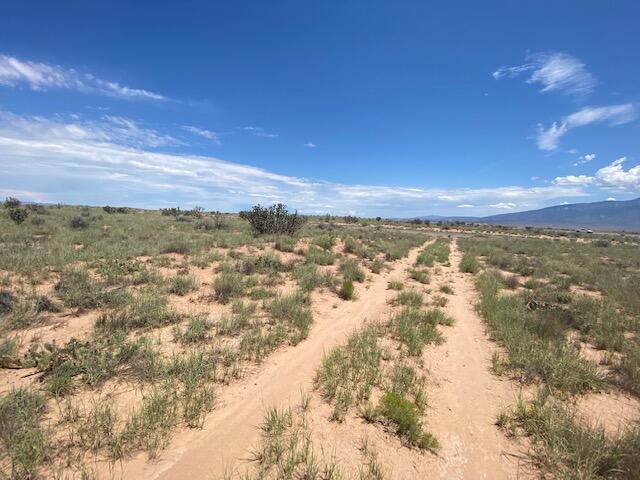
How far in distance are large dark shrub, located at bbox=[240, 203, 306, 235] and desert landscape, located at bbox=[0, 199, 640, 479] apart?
11346 mm

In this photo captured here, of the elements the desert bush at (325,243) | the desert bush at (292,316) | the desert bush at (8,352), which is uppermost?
the desert bush at (325,243)

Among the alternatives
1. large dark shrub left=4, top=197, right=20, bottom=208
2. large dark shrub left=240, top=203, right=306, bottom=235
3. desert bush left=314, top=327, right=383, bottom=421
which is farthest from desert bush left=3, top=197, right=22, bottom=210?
desert bush left=314, top=327, right=383, bottom=421

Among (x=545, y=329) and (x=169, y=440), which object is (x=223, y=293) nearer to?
(x=169, y=440)

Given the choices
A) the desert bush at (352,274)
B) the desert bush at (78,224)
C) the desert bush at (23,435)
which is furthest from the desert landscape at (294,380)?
the desert bush at (78,224)

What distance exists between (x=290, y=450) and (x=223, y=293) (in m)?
5.66

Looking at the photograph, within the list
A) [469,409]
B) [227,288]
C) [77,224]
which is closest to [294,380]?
[469,409]

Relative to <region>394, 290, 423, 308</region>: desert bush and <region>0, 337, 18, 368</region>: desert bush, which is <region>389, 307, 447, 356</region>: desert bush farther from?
<region>0, 337, 18, 368</region>: desert bush

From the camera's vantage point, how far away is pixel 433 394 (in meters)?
4.85

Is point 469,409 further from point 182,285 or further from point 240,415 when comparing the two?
point 182,285

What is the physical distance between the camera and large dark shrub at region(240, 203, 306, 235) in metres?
21.3

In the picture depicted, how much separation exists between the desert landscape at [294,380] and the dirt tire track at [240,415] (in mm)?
22

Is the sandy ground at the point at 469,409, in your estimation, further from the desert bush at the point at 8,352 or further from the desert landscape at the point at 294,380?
the desert bush at the point at 8,352

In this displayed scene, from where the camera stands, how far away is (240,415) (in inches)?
157

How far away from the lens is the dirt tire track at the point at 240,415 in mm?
3105
